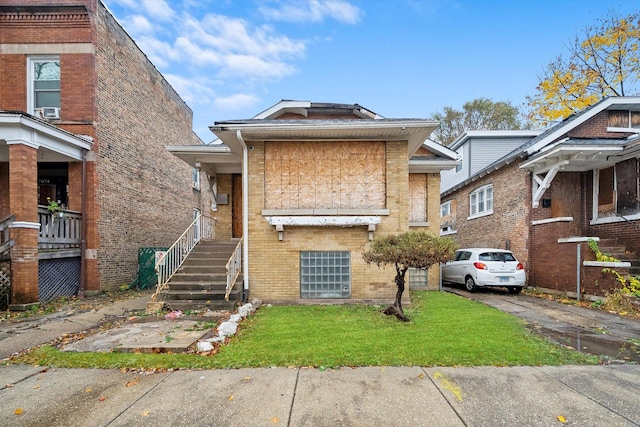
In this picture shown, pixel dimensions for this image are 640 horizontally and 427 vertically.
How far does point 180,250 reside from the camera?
942 centimetres

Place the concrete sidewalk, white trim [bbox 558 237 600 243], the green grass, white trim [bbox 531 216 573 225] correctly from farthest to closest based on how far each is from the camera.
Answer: white trim [bbox 531 216 573 225] < white trim [bbox 558 237 600 243] < the green grass < the concrete sidewalk

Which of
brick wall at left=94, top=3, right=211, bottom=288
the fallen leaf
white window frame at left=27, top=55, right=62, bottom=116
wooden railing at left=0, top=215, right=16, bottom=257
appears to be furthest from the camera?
brick wall at left=94, top=3, right=211, bottom=288

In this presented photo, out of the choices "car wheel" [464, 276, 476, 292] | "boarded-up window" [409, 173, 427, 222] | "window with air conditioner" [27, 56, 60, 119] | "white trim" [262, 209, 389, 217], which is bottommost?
"car wheel" [464, 276, 476, 292]

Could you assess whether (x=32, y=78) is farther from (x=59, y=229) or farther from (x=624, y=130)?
(x=624, y=130)

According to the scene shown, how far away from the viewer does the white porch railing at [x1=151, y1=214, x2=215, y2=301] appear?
26.7 feet

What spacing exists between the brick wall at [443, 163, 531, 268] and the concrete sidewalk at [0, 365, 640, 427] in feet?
29.1

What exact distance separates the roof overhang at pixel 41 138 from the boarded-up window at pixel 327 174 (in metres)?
6.33

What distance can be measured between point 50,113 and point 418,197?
43.0 ft

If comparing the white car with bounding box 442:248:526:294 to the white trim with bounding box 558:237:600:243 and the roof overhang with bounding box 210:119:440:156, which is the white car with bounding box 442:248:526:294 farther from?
the roof overhang with bounding box 210:119:440:156

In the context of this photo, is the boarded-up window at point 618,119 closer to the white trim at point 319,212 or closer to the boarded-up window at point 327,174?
the boarded-up window at point 327,174

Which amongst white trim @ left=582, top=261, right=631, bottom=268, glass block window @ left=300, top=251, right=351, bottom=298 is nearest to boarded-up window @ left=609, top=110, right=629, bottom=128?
white trim @ left=582, top=261, right=631, bottom=268

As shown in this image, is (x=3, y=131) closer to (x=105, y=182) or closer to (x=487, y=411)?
(x=105, y=182)

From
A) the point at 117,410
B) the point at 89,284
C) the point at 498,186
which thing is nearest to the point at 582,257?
the point at 498,186

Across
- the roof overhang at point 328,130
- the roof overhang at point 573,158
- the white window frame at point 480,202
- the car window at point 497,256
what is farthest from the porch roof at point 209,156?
the white window frame at point 480,202
